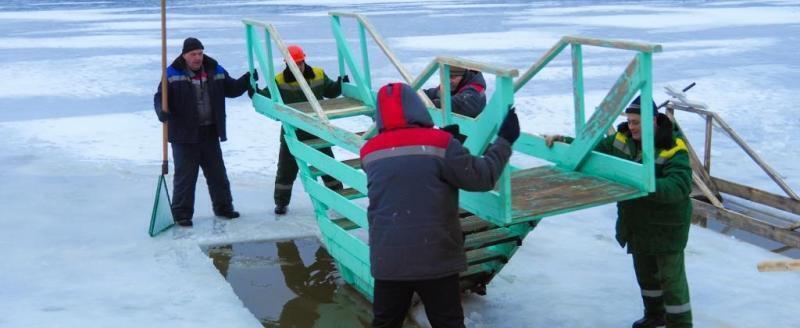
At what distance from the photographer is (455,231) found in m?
3.32

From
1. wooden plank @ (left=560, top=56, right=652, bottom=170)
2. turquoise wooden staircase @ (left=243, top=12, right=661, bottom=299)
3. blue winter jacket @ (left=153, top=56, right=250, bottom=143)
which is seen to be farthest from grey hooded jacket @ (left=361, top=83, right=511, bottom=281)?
blue winter jacket @ (left=153, top=56, right=250, bottom=143)

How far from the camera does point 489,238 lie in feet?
14.1

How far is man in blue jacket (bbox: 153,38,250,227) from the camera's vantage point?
5922mm

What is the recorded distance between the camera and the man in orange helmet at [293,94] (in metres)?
6.13

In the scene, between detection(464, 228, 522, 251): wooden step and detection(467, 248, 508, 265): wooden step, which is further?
detection(467, 248, 508, 265): wooden step

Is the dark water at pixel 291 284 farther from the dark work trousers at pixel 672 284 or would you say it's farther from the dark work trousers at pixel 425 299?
the dark work trousers at pixel 672 284

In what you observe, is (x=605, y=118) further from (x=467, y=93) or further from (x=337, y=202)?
(x=337, y=202)

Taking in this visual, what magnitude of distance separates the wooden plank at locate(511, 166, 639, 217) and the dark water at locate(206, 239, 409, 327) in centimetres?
Result: 111

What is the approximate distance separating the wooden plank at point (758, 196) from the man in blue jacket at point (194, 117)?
348cm

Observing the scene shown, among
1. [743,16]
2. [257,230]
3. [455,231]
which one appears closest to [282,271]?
[257,230]

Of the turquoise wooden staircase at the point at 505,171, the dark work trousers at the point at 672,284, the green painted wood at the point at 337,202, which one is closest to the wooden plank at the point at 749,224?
the dark work trousers at the point at 672,284

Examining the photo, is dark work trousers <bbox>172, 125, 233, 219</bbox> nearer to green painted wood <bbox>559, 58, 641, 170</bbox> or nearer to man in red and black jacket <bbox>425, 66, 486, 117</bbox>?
man in red and black jacket <bbox>425, 66, 486, 117</bbox>

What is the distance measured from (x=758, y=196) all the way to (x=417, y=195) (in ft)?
13.8

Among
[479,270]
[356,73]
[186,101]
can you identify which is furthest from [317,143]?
[479,270]
